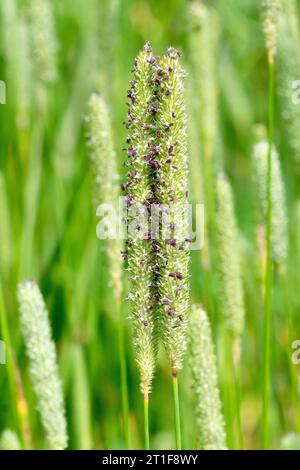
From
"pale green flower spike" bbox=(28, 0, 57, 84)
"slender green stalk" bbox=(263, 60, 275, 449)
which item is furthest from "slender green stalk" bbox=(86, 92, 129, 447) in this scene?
"pale green flower spike" bbox=(28, 0, 57, 84)

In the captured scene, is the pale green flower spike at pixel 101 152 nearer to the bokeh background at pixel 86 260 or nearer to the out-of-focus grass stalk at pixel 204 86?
the bokeh background at pixel 86 260

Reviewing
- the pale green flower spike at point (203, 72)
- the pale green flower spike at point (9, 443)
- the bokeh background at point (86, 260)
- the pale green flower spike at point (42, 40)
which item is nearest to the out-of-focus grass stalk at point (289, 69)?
the bokeh background at point (86, 260)

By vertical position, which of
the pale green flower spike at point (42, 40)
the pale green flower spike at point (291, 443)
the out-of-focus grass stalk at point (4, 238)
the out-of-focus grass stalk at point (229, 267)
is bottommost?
the pale green flower spike at point (291, 443)

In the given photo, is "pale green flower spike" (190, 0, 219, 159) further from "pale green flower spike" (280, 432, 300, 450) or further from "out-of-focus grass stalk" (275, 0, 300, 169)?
"pale green flower spike" (280, 432, 300, 450)

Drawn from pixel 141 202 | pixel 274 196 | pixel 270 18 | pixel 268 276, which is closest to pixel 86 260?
pixel 274 196

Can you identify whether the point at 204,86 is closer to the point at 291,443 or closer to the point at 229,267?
the point at 229,267

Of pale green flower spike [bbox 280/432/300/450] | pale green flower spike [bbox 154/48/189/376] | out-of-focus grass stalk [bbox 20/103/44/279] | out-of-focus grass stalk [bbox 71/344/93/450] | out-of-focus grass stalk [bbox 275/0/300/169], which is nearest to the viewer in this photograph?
pale green flower spike [bbox 154/48/189/376]

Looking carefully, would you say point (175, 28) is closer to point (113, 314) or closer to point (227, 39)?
point (227, 39)
